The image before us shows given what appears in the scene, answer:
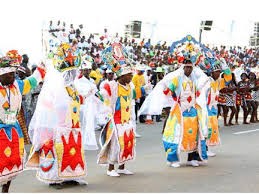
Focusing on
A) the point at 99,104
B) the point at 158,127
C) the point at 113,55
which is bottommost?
the point at 158,127

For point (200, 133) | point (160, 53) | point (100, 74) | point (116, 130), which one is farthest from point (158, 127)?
point (160, 53)

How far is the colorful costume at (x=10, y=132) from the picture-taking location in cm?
608

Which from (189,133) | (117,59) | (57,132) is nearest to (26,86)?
(57,132)

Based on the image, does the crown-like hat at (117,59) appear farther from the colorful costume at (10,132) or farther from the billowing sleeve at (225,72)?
the billowing sleeve at (225,72)

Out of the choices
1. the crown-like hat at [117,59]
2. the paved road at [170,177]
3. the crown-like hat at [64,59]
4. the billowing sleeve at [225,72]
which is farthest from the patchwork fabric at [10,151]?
the billowing sleeve at [225,72]

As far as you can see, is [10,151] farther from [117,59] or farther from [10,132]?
[117,59]

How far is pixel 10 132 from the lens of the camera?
6.19 m

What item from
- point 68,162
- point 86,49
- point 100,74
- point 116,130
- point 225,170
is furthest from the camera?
point 86,49

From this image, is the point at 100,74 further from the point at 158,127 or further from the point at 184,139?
the point at 184,139

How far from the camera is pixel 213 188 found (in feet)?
23.5

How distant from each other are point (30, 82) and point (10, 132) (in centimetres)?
70

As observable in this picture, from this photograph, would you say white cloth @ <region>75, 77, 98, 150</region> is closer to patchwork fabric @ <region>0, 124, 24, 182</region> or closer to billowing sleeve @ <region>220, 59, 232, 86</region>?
patchwork fabric @ <region>0, 124, 24, 182</region>

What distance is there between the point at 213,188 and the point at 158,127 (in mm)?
8541

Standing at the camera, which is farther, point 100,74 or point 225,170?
point 100,74
